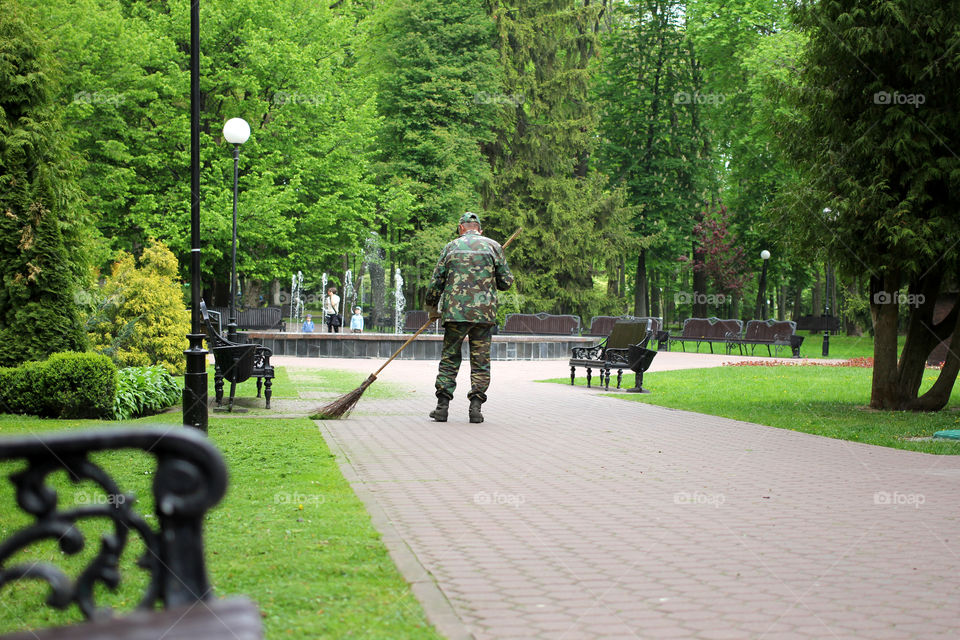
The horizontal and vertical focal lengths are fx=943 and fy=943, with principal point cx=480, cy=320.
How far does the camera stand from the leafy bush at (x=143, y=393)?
11453 millimetres

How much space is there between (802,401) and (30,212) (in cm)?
1168

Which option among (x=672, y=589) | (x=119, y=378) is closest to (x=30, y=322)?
(x=119, y=378)

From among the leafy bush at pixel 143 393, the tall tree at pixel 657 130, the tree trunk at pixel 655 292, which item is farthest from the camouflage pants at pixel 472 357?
the tree trunk at pixel 655 292

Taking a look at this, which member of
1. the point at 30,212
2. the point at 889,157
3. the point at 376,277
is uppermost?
the point at 889,157

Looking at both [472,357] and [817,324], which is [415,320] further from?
[817,324]

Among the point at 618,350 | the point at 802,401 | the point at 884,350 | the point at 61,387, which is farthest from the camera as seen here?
the point at 618,350

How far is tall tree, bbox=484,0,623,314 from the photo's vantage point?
4047 cm

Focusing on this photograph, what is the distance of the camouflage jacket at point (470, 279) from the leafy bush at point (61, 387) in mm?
4047

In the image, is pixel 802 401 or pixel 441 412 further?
pixel 802 401

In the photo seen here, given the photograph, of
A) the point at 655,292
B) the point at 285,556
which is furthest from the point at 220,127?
the point at 655,292

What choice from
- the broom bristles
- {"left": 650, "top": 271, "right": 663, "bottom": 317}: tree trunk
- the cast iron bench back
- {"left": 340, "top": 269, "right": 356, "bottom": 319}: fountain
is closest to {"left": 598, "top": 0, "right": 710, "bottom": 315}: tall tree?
{"left": 650, "top": 271, "right": 663, "bottom": 317}: tree trunk

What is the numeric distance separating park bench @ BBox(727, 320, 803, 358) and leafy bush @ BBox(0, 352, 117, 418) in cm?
2489

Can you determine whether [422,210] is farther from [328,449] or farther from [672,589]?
[672,589]

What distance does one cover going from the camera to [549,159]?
138 feet
